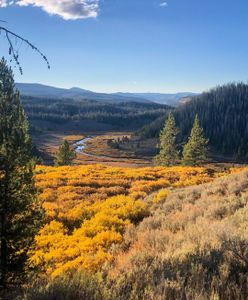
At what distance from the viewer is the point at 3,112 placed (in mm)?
8602

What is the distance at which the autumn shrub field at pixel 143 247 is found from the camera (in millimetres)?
5992

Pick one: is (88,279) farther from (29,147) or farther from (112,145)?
(112,145)

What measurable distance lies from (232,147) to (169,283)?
14804 cm

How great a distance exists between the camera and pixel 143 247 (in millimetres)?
9289

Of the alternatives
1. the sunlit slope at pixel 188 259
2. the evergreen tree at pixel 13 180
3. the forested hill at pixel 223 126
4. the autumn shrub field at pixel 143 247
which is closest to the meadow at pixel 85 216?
the autumn shrub field at pixel 143 247

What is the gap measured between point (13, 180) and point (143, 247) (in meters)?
3.61

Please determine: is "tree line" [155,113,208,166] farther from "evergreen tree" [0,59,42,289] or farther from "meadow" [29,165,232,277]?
"evergreen tree" [0,59,42,289]

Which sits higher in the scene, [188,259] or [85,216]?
[188,259]

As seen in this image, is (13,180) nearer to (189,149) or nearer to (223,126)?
(189,149)

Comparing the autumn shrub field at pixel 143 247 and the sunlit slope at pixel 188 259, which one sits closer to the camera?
the sunlit slope at pixel 188 259

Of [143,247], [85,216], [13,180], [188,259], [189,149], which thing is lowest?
[189,149]

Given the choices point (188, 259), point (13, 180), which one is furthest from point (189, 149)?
point (188, 259)

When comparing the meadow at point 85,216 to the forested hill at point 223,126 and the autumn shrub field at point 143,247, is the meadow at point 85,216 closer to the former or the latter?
the autumn shrub field at point 143,247

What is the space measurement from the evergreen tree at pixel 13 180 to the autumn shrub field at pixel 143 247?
58 cm
